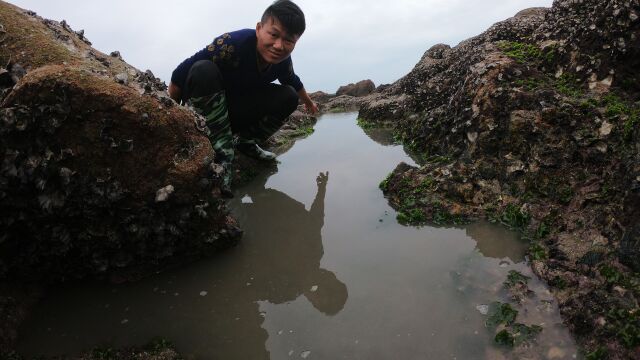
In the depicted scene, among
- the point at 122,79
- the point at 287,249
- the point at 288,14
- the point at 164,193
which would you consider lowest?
the point at 287,249

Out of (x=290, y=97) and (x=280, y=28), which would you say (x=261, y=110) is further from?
(x=280, y=28)

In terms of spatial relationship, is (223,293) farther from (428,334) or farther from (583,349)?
(583,349)

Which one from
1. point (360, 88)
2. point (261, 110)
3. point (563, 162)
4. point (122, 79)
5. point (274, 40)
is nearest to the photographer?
point (122, 79)

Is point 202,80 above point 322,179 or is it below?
above

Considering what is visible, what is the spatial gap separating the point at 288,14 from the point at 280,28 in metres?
0.18

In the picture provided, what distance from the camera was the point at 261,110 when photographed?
Answer: 5.94 m

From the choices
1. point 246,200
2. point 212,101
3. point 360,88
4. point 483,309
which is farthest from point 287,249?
point 360,88

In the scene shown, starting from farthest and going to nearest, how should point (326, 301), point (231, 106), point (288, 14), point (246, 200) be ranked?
point (231, 106), point (246, 200), point (288, 14), point (326, 301)

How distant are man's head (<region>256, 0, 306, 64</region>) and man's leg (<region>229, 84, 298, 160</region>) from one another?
114cm

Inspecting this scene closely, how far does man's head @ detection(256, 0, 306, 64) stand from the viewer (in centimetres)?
437

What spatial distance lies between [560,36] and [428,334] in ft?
17.1

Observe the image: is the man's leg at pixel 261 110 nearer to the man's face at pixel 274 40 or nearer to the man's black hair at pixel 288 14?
the man's face at pixel 274 40

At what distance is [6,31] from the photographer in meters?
3.72

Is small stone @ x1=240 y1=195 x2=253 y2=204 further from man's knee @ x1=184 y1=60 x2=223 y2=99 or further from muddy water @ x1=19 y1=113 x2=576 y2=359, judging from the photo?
man's knee @ x1=184 y1=60 x2=223 y2=99
